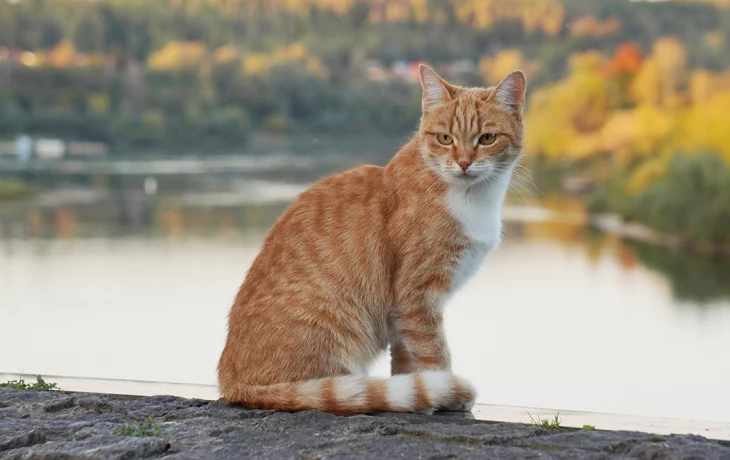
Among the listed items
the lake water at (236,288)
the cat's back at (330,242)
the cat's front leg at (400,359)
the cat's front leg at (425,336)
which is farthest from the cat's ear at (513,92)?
the lake water at (236,288)

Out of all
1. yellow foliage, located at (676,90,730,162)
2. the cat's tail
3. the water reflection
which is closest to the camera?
the cat's tail

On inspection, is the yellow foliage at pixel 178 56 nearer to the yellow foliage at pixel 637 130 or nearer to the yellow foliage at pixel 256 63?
the yellow foliage at pixel 256 63

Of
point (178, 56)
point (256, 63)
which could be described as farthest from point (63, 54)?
point (256, 63)

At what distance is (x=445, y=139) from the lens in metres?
2.15

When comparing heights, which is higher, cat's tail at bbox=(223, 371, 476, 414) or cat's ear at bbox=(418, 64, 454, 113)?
cat's ear at bbox=(418, 64, 454, 113)

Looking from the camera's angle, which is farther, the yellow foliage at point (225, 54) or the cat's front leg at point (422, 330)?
the yellow foliage at point (225, 54)

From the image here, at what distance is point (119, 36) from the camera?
4.52 meters

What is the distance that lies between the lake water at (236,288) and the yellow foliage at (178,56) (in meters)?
0.50

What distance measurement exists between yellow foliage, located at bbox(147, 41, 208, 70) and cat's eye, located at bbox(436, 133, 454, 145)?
2624 millimetres

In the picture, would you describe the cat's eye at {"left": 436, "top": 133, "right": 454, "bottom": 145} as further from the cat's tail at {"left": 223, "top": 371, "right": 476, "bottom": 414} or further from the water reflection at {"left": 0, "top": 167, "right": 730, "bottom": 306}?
the water reflection at {"left": 0, "top": 167, "right": 730, "bottom": 306}

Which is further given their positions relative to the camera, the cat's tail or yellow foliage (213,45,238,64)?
yellow foliage (213,45,238,64)

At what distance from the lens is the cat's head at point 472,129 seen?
6.89 ft

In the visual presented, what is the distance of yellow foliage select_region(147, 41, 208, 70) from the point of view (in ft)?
14.8

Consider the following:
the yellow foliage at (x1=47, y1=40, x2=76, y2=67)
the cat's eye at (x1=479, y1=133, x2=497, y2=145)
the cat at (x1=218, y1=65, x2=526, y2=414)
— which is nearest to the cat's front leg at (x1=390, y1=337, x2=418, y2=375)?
the cat at (x1=218, y1=65, x2=526, y2=414)
